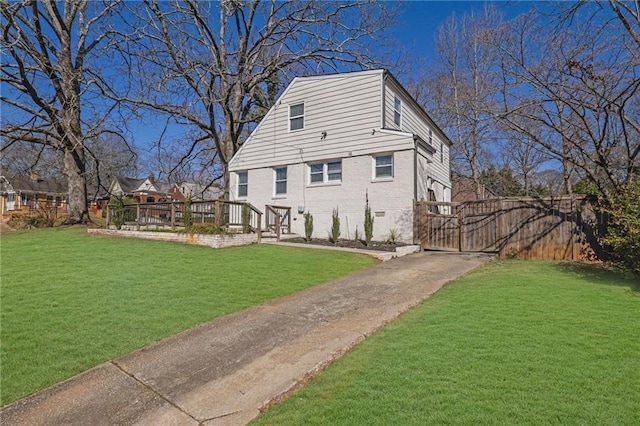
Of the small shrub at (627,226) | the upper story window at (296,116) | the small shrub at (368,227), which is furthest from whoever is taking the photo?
the upper story window at (296,116)

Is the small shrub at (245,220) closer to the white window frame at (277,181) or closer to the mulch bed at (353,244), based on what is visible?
the mulch bed at (353,244)

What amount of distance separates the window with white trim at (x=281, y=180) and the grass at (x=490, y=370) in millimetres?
11247

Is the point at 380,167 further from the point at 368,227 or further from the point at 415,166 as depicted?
the point at 368,227

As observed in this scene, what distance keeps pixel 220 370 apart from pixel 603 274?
8.25 metres

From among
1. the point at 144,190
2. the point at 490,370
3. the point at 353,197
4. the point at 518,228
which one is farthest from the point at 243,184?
the point at 144,190

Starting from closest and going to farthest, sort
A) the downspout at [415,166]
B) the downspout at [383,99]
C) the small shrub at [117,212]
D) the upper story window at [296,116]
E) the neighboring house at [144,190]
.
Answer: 1. the downspout at [415,166]
2. the downspout at [383,99]
3. the small shrub at [117,212]
4. the upper story window at [296,116]
5. the neighboring house at [144,190]

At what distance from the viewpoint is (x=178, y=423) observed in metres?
2.58

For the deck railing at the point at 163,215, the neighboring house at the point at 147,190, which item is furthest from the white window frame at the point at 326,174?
the neighboring house at the point at 147,190

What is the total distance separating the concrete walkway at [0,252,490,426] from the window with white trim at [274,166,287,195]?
402 inches

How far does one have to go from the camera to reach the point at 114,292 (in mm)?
5770

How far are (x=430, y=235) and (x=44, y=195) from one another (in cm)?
4897

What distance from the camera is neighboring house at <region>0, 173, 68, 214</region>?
129 ft

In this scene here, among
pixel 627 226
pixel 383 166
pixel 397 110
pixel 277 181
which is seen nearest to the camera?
pixel 627 226

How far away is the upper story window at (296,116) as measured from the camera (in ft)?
50.2
